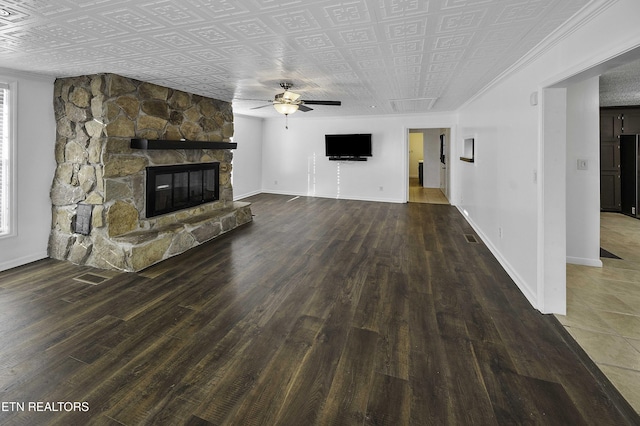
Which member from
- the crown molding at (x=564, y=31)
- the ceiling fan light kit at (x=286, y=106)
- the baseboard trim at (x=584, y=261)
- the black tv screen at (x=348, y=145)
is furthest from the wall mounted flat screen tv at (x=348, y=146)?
the baseboard trim at (x=584, y=261)

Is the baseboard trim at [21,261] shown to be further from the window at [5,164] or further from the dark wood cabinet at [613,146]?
the dark wood cabinet at [613,146]

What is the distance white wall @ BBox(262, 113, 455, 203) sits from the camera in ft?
26.1

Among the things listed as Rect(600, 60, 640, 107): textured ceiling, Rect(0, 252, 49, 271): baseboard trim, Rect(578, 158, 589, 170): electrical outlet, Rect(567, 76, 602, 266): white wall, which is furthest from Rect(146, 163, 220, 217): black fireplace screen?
Rect(600, 60, 640, 107): textured ceiling

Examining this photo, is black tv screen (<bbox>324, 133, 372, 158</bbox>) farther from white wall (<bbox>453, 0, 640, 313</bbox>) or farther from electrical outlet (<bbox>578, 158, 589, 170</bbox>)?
electrical outlet (<bbox>578, 158, 589, 170</bbox>)

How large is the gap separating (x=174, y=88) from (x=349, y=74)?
8.25 feet

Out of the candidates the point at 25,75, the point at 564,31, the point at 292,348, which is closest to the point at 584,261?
the point at 564,31

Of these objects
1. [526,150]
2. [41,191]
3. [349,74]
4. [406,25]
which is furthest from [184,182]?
[526,150]

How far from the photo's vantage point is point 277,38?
2.49m

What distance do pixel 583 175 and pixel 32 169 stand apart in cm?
642

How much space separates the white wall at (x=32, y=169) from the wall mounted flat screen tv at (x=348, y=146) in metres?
5.90

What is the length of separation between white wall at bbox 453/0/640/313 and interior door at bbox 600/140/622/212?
3.74 meters

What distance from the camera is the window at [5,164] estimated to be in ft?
11.1

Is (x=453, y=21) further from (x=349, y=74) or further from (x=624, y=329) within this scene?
(x=624, y=329)

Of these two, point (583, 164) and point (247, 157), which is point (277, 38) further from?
point (247, 157)
